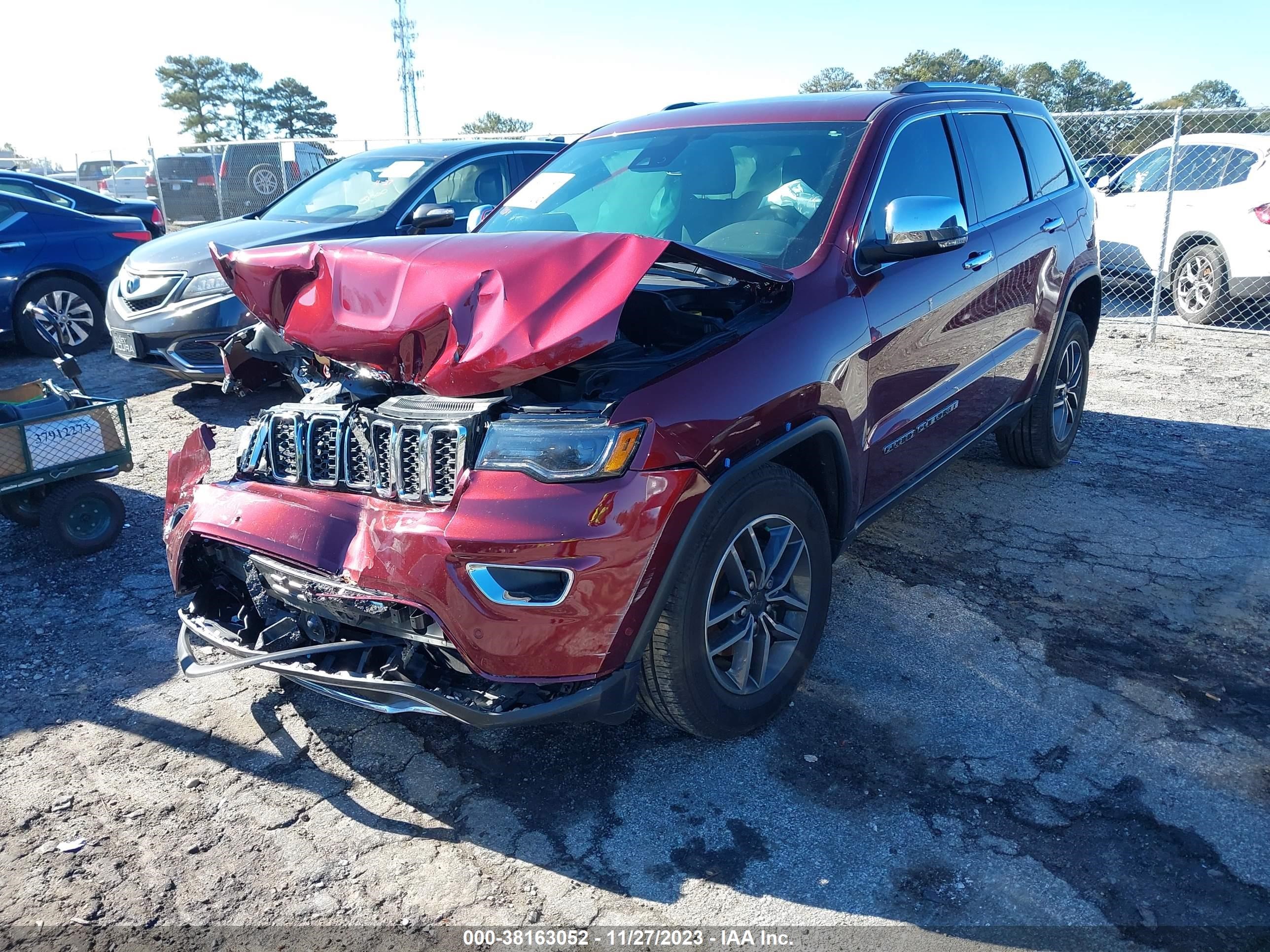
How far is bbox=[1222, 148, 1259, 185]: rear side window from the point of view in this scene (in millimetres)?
9023

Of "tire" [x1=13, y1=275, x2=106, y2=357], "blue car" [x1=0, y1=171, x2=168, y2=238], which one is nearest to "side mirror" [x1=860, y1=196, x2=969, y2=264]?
"tire" [x1=13, y1=275, x2=106, y2=357]

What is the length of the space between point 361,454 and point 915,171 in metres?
2.43

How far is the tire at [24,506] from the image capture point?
4547 mm

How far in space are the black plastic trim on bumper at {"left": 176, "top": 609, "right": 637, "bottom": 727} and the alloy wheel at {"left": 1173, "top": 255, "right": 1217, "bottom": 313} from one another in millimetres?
9208

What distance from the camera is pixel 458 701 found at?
2.42 metres

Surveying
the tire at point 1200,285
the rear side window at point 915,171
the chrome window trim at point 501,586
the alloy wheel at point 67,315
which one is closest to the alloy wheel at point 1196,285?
the tire at point 1200,285

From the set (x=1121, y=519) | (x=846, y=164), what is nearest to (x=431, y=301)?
(x=846, y=164)

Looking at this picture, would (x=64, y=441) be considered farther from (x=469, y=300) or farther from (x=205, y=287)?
(x=469, y=300)

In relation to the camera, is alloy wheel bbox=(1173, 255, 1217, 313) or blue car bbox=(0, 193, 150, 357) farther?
alloy wheel bbox=(1173, 255, 1217, 313)

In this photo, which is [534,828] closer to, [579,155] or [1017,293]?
[579,155]

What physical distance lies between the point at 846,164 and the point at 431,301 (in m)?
1.71

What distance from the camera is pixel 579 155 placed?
430cm

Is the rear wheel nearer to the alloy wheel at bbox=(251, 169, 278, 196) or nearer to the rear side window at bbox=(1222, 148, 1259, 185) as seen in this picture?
the alloy wheel at bbox=(251, 169, 278, 196)

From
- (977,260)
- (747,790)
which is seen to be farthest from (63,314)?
(747,790)
